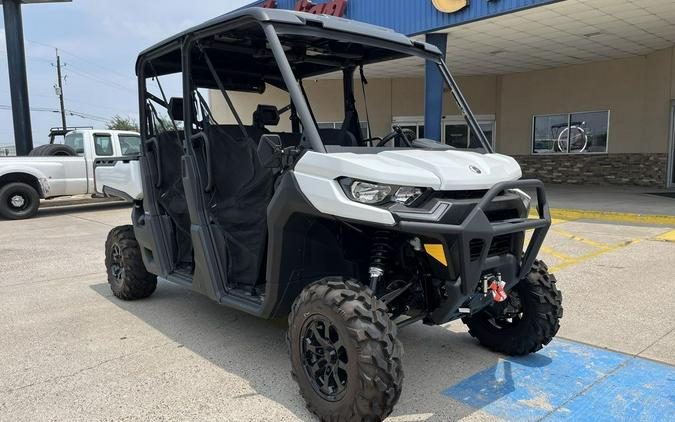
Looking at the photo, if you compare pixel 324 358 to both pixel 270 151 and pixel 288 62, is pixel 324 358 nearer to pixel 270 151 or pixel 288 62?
pixel 270 151

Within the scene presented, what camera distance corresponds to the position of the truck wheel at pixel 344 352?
2570 millimetres

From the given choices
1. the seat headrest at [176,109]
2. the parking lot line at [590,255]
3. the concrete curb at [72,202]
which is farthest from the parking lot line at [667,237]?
the concrete curb at [72,202]

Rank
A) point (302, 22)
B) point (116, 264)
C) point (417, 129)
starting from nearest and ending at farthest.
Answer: point (302, 22), point (116, 264), point (417, 129)

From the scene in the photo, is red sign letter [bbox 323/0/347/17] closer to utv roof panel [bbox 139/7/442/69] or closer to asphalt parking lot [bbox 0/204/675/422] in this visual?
asphalt parking lot [bbox 0/204/675/422]

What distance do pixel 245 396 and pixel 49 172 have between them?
1143 cm

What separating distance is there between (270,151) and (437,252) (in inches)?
44.4

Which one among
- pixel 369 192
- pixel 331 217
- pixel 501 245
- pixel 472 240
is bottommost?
pixel 501 245

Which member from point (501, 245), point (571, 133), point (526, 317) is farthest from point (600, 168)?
point (501, 245)

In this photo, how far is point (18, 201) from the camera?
12.2 metres

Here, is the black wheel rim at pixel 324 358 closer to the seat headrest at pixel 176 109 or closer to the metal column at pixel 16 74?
the seat headrest at pixel 176 109

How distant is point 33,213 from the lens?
12461 mm

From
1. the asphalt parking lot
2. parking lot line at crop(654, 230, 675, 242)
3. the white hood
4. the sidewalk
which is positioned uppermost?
the white hood

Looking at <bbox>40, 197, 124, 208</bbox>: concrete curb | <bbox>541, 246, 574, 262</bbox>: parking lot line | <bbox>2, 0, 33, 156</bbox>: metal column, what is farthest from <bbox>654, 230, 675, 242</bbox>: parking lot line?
<bbox>2, 0, 33, 156</bbox>: metal column

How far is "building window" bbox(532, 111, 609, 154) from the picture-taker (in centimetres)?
1616
